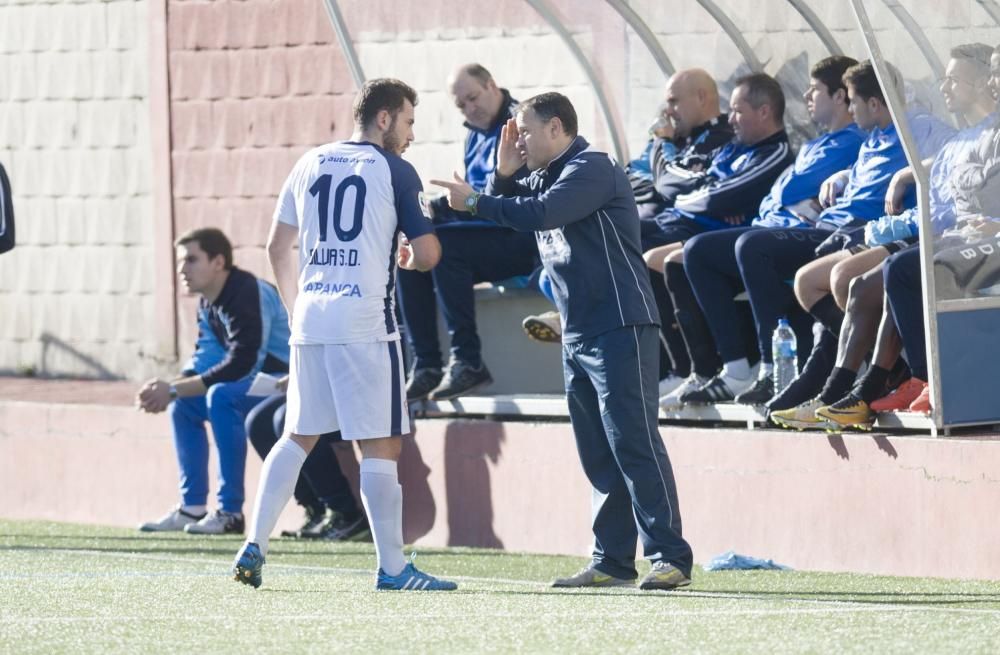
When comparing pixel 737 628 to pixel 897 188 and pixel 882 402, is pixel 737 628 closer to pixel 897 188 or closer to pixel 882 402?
pixel 882 402

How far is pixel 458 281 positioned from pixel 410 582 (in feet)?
10.4

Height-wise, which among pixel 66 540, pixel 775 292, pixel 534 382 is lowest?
pixel 66 540

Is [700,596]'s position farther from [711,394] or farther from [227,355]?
[227,355]

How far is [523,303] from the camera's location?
37.5 feet

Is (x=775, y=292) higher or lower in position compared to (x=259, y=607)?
higher

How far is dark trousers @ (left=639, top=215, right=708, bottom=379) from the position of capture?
9930mm

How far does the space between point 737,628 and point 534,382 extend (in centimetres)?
524

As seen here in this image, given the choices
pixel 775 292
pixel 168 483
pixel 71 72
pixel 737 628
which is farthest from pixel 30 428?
pixel 737 628

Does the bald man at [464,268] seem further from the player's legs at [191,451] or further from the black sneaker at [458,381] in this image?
the player's legs at [191,451]

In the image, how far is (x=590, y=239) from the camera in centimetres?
766

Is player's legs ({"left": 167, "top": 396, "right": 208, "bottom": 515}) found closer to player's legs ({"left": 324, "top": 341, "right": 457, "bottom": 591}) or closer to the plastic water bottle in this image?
the plastic water bottle

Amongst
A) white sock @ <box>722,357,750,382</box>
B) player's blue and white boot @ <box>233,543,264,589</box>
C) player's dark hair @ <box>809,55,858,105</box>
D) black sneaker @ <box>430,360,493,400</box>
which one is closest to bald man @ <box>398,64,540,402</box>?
black sneaker @ <box>430,360,493,400</box>

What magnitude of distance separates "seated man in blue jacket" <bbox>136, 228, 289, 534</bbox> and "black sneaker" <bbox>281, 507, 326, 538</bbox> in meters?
0.39

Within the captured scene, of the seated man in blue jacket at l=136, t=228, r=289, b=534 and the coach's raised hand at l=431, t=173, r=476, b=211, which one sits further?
the seated man in blue jacket at l=136, t=228, r=289, b=534
